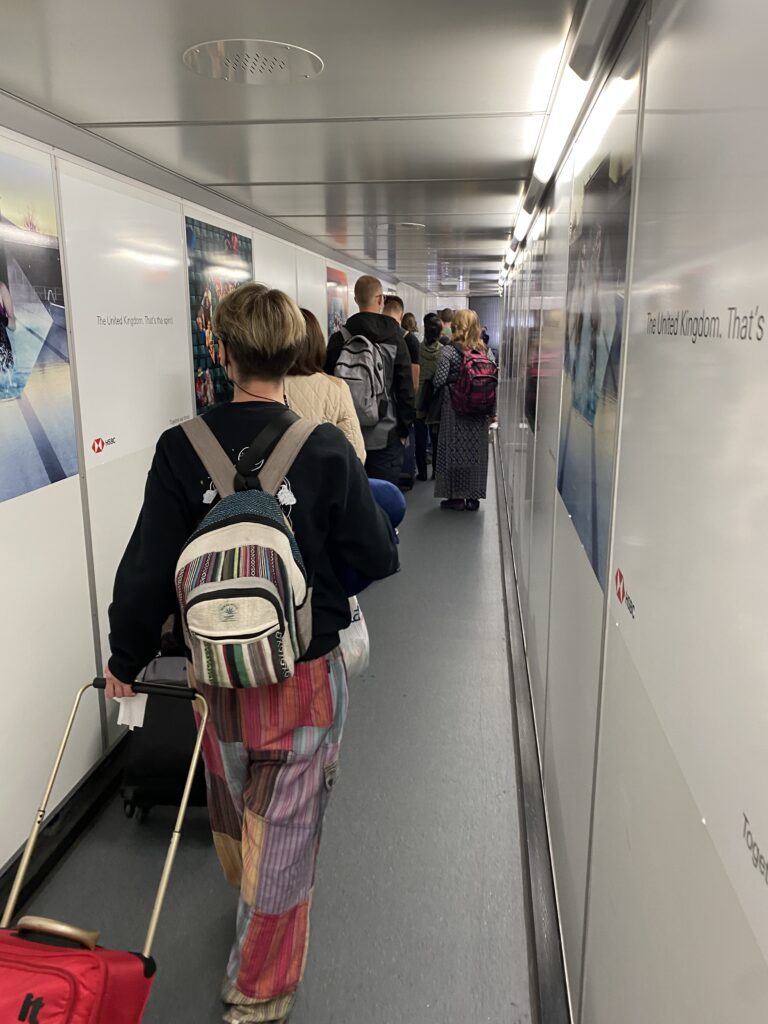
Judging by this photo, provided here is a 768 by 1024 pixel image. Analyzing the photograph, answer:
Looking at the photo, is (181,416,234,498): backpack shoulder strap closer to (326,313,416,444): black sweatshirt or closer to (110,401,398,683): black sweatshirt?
(110,401,398,683): black sweatshirt

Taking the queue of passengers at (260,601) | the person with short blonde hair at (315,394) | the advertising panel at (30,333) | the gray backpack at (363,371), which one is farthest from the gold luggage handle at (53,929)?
the gray backpack at (363,371)

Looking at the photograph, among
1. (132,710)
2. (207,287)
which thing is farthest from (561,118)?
(207,287)

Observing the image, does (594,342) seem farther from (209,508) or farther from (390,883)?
(390,883)

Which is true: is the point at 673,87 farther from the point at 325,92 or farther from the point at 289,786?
the point at 289,786

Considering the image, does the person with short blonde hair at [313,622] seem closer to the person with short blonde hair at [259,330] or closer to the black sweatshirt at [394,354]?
the person with short blonde hair at [259,330]

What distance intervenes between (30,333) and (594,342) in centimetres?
169

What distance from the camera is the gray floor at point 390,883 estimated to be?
6.95 feet

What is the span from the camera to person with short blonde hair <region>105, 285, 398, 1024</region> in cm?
180

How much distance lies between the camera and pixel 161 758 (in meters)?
2.69

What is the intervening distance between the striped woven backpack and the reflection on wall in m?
0.66

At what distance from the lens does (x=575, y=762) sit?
6.47 feet

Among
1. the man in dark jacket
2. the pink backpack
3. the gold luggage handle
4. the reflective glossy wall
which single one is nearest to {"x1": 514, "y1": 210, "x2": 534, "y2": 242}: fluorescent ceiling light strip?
the man in dark jacket

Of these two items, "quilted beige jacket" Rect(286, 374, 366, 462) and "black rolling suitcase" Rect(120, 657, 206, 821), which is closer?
"black rolling suitcase" Rect(120, 657, 206, 821)

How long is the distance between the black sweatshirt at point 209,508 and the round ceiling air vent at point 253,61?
0.75m
